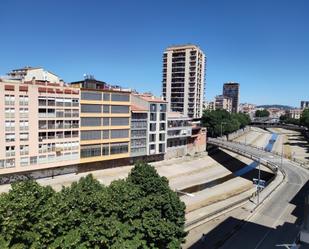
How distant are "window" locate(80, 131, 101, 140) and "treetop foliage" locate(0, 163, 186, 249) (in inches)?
1537

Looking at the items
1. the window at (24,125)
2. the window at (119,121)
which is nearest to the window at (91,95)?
the window at (119,121)

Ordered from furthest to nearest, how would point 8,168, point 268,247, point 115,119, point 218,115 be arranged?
point 218,115 → point 115,119 → point 8,168 → point 268,247

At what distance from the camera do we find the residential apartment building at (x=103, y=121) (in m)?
69.6

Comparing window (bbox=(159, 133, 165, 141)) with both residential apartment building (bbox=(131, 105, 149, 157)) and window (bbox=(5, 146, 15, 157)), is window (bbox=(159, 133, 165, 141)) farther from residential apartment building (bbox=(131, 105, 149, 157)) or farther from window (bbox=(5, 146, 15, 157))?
window (bbox=(5, 146, 15, 157))

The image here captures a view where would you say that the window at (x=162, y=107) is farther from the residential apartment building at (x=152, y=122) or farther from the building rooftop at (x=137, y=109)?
the building rooftop at (x=137, y=109)

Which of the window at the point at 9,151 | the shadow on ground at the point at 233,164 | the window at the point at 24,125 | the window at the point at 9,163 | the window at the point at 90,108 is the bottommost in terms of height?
the shadow on ground at the point at 233,164

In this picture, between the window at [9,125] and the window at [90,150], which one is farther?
the window at [90,150]

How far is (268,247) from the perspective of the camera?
36.1 meters

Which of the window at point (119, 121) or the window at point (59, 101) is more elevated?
the window at point (59, 101)

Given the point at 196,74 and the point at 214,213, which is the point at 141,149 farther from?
the point at 196,74

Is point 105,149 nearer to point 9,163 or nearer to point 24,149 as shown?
point 24,149

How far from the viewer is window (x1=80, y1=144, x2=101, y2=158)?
69.9 metres

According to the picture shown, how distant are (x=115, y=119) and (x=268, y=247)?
4877 cm

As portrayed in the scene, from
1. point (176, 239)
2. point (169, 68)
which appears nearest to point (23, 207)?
point (176, 239)
